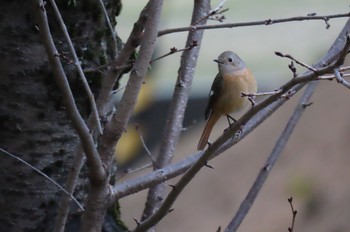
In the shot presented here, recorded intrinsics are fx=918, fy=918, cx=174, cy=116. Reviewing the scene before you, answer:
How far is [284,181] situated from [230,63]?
281 inches

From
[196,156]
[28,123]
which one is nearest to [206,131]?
[196,156]

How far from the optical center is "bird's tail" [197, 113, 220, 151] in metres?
3.45

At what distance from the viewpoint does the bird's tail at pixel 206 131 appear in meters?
3.45

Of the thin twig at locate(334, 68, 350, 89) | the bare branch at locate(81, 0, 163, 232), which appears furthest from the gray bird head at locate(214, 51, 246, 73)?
the thin twig at locate(334, 68, 350, 89)

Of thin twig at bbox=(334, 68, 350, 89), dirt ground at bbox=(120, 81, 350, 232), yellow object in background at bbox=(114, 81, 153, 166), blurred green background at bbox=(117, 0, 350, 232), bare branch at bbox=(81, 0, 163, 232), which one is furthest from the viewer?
yellow object in background at bbox=(114, 81, 153, 166)

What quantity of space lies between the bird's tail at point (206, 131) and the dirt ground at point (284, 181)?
18.3 ft

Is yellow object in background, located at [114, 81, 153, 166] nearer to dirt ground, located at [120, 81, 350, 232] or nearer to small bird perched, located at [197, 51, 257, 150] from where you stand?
dirt ground, located at [120, 81, 350, 232]

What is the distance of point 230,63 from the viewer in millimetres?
3678

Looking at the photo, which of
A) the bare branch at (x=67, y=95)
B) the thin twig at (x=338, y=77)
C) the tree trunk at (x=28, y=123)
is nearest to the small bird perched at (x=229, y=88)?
the tree trunk at (x=28, y=123)

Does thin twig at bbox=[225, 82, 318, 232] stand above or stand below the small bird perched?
below

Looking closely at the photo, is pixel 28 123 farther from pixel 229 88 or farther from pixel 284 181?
pixel 284 181

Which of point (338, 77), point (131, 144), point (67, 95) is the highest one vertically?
point (131, 144)

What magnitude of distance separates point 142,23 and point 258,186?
0.86m

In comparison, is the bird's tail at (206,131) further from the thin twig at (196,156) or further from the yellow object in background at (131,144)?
the yellow object in background at (131,144)
